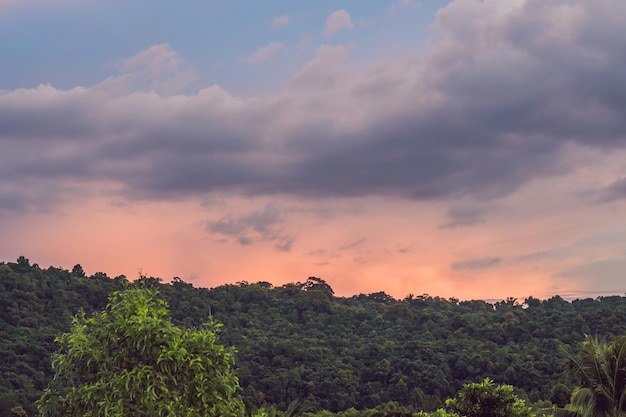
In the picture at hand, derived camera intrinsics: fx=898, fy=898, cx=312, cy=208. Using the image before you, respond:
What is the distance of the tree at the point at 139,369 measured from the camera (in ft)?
65.5

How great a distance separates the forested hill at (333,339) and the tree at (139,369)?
168 feet

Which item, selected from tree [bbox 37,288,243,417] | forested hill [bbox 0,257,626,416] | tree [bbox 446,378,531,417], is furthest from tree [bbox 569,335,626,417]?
forested hill [bbox 0,257,626,416]

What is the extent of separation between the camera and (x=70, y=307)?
385 ft

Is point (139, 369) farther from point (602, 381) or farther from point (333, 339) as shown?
point (333, 339)

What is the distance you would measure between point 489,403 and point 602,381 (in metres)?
4.42

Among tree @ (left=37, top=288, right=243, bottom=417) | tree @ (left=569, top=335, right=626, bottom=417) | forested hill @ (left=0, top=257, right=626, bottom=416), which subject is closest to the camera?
tree @ (left=37, top=288, right=243, bottom=417)

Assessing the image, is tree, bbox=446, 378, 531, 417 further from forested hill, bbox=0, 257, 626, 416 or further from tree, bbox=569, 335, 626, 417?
forested hill, bbox=0, 257, 626, 416

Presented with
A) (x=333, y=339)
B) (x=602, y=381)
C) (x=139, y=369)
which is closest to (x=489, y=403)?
(x=602, y=381)

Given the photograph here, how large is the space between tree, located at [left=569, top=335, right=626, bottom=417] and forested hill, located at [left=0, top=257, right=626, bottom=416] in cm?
3324

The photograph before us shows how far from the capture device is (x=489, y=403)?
3450 centimetres

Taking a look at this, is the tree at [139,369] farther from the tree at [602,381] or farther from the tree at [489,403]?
the tree at [602,381]

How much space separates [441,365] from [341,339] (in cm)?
2624

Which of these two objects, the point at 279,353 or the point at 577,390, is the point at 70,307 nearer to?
the point at 279,353

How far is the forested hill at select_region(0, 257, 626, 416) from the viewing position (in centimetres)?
9375
